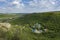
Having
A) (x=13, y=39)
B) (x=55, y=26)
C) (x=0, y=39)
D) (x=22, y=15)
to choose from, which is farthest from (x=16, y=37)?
(x=22, y=15)

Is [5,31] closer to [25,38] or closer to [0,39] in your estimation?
[0,39]

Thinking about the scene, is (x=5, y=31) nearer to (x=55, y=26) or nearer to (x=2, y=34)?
(x=2, y=34)

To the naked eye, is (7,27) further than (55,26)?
No

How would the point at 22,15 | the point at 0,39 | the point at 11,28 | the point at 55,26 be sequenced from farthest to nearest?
the point at 22,15 < the point at 55,26 < the point at 11,28 < the point at 0,39

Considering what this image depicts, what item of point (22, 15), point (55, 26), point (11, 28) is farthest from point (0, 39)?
point (22, 15)

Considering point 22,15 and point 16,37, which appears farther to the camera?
point 22,15

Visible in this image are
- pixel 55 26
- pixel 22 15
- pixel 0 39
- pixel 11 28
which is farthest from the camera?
pixel 22 15

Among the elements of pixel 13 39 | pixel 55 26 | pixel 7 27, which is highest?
pixel 7 27

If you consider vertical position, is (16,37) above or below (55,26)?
above

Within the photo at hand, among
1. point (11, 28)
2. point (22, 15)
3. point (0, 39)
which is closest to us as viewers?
point (0, 39)
